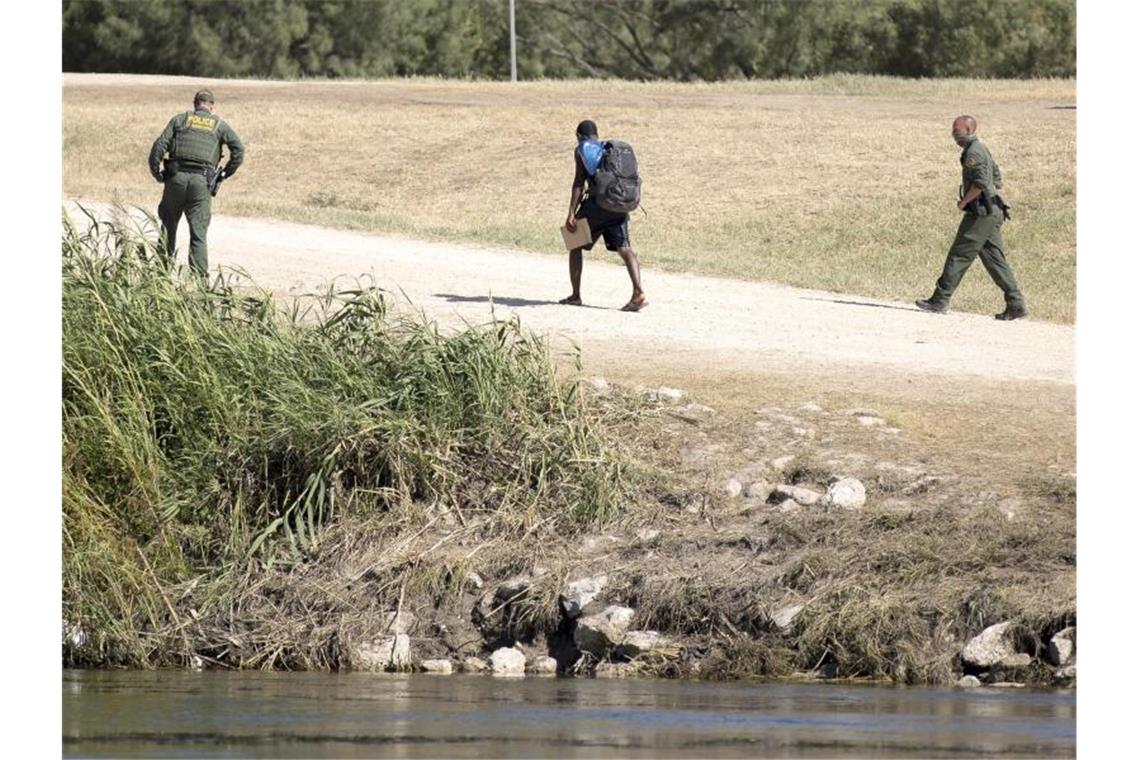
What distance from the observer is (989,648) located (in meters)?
10.0

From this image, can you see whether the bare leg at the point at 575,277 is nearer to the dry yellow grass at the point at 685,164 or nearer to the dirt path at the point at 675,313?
the dirt path at the point at 675,313

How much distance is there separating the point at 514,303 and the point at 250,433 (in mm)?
5064

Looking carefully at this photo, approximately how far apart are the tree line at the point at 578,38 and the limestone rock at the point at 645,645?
36488 mm

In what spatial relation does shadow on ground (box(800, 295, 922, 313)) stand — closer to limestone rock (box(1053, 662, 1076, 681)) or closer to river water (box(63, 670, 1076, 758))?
limestone rock (box(1053, 662, 1076, 681))

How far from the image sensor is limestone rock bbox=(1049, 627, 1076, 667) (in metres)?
9.87

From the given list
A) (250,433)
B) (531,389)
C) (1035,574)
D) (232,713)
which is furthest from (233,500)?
(1035,574)

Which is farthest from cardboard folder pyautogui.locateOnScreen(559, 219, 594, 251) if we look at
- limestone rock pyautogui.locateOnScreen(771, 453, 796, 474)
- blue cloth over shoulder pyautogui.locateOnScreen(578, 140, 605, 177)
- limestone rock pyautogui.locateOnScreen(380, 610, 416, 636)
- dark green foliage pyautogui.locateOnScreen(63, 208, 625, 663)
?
limestone rock pyautogui.locateOnScreen(380, 610, 416, 636)

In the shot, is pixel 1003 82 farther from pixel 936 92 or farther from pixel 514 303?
pixel 514 303

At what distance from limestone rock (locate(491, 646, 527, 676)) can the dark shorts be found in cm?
556

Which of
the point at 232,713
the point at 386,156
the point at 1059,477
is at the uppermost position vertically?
the point at 386,156

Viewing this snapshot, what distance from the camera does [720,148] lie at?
29688mm

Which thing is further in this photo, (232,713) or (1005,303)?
(1005,303)

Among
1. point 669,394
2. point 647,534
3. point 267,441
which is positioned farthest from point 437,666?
point 669,394

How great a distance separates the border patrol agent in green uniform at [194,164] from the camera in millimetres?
15547
